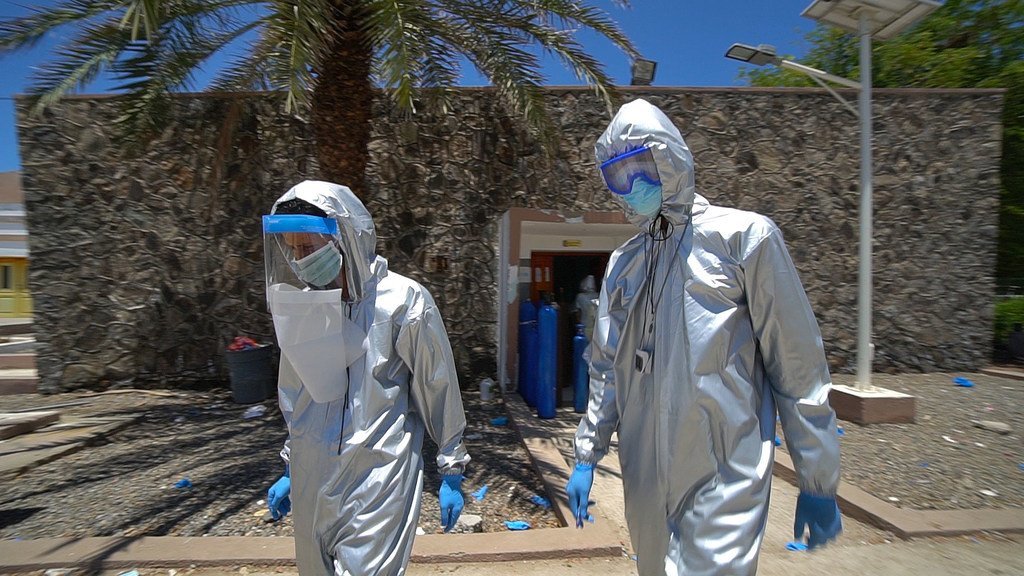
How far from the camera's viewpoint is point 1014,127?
33.3 feet

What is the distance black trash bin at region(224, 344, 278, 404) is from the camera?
683 centimetres

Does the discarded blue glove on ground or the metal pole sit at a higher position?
the metal pole

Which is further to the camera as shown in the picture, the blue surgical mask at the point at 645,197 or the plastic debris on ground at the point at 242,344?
the plastic debris on ground at the point at 242,344

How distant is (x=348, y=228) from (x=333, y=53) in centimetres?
397

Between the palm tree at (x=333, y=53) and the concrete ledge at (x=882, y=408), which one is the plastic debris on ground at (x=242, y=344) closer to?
the palm tree at (x=333, y=53)

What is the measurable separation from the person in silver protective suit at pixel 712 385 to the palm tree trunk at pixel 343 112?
13.2 ft

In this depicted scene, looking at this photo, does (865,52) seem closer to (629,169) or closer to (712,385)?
(629,169)

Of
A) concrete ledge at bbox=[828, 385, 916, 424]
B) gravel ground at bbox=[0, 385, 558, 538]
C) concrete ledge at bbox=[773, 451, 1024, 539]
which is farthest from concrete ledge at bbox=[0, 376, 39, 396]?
concrete ledge at bbox=[828, 385, 916, 424]

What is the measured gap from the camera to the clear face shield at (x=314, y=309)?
1.84 meters

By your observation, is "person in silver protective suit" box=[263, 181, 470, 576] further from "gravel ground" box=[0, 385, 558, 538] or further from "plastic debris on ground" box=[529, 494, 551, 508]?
"plastic debris on ground" box=[529, 494, 551, 508]

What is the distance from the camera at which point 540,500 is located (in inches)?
158

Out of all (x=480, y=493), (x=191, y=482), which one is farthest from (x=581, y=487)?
(x=191, y=482)

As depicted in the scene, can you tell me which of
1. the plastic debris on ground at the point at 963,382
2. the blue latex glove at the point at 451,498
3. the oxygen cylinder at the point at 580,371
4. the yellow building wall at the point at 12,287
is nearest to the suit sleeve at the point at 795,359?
the blue latex glove at the point at 451,498

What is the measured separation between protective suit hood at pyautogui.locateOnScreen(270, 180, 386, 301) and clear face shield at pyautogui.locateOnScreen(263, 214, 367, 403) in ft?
0.11
